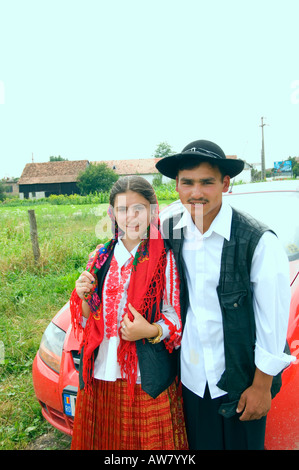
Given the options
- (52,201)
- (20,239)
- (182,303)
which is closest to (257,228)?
(182,303)

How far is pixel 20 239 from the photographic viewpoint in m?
6.85

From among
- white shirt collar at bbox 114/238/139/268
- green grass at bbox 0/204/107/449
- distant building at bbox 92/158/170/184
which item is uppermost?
distant building at bbox 92/158/170/184

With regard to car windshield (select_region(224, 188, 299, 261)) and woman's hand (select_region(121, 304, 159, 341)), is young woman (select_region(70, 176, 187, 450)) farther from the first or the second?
car windshield (select_region(224, 188, 299, 261))

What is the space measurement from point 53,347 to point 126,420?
2.52 feet

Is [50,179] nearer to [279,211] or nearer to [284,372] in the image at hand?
[279,211]

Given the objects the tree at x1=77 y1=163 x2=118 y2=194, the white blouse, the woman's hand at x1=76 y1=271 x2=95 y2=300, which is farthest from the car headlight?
the tree at x1=77 y1=163 x2=118 y2=194

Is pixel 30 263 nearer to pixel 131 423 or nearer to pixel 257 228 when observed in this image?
pixel 131 423

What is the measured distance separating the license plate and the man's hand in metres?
0.89

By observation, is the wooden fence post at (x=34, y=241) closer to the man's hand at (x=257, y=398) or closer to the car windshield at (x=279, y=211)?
the car windshield at (x=279, y=211)

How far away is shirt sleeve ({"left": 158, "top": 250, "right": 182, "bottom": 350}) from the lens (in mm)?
A: 1279

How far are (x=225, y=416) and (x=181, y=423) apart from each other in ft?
0.90

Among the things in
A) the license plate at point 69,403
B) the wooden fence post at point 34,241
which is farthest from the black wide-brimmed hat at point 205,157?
the wooden fence post at point 34,241

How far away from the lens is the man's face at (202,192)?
1.22 metres

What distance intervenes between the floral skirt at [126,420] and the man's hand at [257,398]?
31cm
